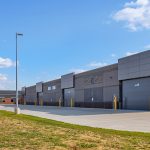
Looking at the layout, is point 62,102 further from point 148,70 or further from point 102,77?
point 148,70

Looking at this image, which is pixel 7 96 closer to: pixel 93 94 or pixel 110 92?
pixel 93 94

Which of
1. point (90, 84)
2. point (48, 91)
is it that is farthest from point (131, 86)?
point (48, 91)

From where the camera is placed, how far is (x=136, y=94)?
4428 cm

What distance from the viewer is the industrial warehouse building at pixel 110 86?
43125mm

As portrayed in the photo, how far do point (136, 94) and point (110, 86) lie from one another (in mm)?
8984

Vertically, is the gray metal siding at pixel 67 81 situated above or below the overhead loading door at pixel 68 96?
above

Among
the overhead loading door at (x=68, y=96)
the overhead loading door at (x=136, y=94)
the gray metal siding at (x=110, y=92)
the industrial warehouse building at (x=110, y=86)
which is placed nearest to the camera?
the overhead loading door at (x=136, y=94)

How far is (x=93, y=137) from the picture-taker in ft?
45.2

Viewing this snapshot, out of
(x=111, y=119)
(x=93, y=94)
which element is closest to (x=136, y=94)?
(x=93, y=94)

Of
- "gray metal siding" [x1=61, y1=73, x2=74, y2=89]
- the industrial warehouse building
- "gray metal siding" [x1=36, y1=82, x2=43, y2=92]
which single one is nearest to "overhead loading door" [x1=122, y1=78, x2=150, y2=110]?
the industrial warehouse building

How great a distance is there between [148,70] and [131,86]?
193 inches

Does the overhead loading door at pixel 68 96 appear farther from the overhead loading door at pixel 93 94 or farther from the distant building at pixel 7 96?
the distant building at pixel 7 96

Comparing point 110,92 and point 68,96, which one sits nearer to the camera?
point 110,92

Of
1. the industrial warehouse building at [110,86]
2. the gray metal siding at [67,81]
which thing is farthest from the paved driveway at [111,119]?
the gray metal siding at [67,81]
